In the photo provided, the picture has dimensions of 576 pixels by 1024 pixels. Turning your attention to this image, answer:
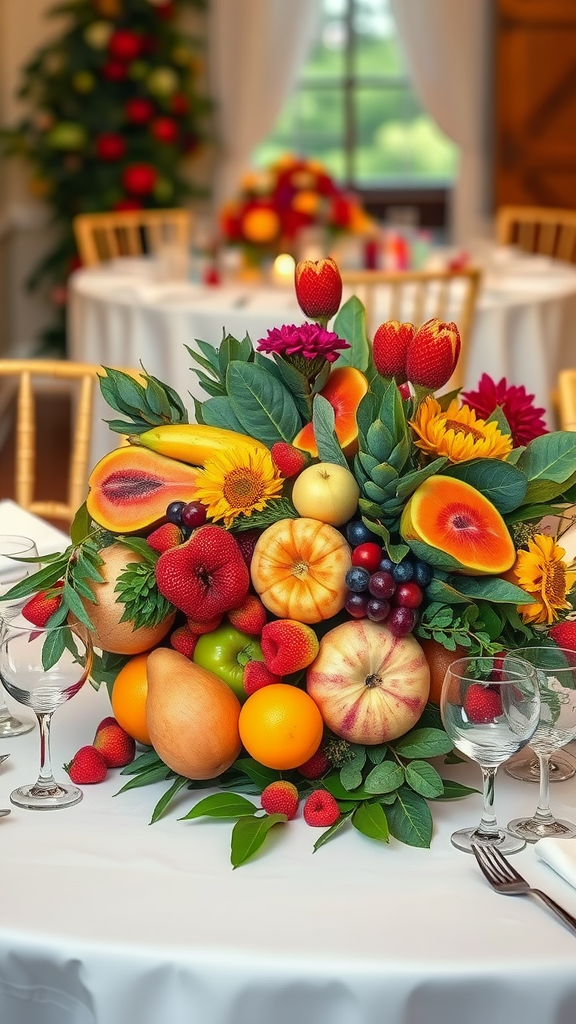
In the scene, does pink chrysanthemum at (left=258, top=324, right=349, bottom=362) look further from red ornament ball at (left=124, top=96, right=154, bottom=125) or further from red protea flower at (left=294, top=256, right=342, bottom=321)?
red ornament ball at (left=124, top=96, right=154, bottom=125)

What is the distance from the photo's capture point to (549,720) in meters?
1.00

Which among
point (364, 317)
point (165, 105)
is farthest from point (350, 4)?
point (364, 317)

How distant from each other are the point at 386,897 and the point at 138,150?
5.29 m

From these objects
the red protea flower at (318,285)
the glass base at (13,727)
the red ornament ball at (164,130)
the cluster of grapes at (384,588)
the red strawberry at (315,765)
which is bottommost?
the glass base at (13,727)

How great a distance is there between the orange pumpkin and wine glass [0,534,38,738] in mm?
241

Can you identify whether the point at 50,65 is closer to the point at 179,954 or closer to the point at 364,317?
the point at 364,317

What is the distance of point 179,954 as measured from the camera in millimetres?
850

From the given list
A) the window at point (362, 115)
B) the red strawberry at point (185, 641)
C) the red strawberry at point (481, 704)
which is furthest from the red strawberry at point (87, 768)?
the window at point (362, 115)

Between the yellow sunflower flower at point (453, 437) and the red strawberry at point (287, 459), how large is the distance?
10 cm

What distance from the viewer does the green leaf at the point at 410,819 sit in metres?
1.00

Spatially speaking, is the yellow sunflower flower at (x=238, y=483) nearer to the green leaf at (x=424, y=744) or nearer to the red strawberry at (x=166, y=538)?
the red strawberry at (x=166, y=538)

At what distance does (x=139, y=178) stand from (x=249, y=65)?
906 millimetres

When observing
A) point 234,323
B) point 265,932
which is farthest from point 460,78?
point 265,932

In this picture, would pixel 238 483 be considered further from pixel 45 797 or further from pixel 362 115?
pixel 362 115
